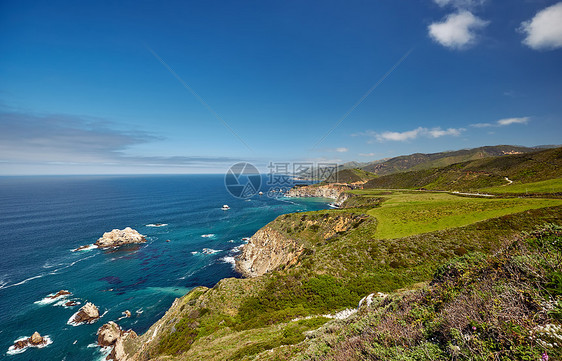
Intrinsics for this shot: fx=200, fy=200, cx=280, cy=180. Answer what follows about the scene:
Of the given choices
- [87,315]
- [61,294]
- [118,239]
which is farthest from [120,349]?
[118,239]

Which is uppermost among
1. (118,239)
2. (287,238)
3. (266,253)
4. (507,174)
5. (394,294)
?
(507,174)

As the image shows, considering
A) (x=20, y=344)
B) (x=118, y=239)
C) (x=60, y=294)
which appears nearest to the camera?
(x=20, y=344)

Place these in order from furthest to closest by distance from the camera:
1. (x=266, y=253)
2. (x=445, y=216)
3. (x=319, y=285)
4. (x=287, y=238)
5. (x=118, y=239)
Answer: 1. (x=118, y=239)
2. (x=266, y=253)
3. (x=287, y=238)
4. (x=445, y=216)
5. (x=319, y=285)

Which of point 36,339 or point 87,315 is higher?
point 87,315

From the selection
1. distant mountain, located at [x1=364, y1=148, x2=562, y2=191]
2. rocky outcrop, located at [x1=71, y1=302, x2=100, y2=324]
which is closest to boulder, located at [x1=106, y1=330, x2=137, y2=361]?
rocky outcrop, located at [x1=71, y1=302, x2=100, y2=324]

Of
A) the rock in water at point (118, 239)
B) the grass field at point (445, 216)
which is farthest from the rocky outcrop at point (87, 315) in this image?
the grass field at point (445, 216)

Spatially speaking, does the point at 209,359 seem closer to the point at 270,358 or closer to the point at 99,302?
the point at 270,358

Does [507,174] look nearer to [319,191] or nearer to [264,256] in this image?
[264,256]
